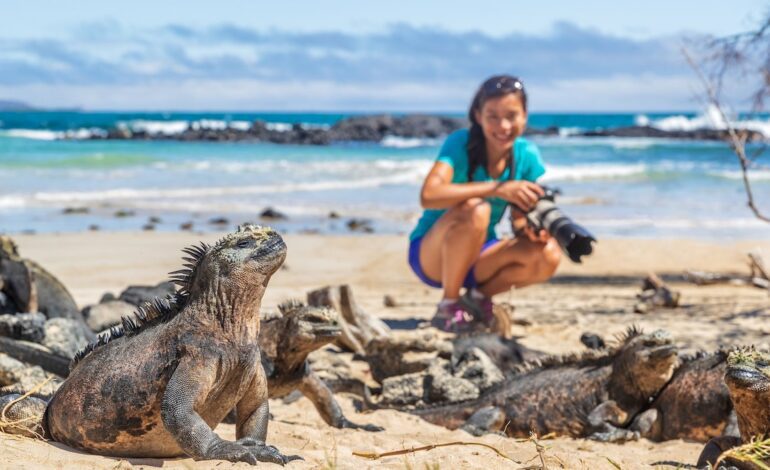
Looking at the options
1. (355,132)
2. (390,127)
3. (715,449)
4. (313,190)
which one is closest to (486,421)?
(715,449)

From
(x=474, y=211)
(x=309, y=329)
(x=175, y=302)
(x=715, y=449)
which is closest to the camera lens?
(x=175, y=302)

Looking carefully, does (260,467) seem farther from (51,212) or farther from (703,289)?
(51,212)

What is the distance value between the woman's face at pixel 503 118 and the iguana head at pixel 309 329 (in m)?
2.89

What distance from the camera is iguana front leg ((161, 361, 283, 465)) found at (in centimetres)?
321

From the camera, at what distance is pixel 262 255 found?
3.38 metres

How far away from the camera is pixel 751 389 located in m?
3.67

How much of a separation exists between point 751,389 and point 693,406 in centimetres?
167

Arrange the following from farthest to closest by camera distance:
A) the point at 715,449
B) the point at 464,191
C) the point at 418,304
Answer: the point at 418,304, the point at 464,191, the point at 715,449

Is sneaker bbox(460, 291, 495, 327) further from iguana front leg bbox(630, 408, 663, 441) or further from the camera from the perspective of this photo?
iguana front leg bbox(630, 408, 663, 441)

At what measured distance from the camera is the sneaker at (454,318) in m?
7.52

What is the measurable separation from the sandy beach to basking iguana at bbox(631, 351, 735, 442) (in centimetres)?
12

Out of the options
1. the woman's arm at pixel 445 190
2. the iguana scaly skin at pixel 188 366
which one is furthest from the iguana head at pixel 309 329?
the woman's arm at pixel 445 190

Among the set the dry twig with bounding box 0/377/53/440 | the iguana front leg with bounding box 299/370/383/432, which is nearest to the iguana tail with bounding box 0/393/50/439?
the dry twig with bounding box 0/377/53/440

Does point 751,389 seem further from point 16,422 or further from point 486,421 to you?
point 16,422
